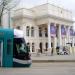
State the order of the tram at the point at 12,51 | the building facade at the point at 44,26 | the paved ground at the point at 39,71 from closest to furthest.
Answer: the paved ground at the point at 39,71
the tram at the point at 12,51
the building facade at the point at 44,26

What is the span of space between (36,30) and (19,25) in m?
5.40

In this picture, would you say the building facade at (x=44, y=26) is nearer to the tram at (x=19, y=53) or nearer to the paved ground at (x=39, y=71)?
the tram at (x=19, y=53)

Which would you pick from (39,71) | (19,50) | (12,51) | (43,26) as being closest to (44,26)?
(43,26)

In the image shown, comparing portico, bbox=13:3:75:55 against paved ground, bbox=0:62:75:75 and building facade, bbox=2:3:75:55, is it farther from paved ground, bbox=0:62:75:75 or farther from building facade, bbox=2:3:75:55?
paved ground, bbox=0:62:75:75

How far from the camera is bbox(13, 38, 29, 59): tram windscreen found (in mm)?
20812

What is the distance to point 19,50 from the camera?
822 inches

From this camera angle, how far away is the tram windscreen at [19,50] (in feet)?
68.3

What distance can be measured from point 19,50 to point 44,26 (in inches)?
2068

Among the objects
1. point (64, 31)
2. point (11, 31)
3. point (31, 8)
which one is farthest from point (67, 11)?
point (11, 31)

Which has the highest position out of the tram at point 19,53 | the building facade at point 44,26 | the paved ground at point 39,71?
the building facade at point 44,26

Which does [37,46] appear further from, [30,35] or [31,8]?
[31,8]

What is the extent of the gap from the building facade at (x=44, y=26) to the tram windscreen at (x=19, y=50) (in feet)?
142

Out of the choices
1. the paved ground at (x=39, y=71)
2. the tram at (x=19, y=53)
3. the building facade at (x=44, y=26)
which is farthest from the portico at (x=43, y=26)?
the paved ground at (x=39, y=71)

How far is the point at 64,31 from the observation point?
75500 millimetres
